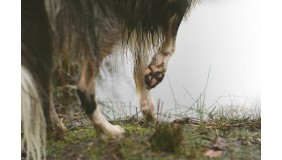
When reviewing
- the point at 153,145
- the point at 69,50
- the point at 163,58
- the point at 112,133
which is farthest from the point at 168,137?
the point at 69,50

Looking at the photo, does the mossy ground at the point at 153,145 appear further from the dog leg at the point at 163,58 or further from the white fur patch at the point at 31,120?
the dog leg at the point at 163,58

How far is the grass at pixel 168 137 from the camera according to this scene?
157 centimetres

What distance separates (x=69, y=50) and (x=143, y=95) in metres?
0.29

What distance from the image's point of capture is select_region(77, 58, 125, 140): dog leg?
1.62 m

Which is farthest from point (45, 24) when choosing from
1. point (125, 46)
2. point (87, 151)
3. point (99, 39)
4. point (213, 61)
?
point (213, 61)

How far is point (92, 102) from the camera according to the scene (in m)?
1.63

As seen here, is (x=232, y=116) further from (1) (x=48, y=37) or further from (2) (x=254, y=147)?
(1) (x=48, y=37)

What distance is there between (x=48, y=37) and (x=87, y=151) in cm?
38

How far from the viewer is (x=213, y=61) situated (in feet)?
5.60

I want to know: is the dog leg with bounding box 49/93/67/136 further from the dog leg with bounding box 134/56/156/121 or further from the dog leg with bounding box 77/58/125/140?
the dog leg with bounding box 134/56/156/121

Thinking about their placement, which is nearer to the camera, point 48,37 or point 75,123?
point 48,37

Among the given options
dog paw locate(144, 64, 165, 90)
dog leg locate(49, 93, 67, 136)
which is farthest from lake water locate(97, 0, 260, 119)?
dog leg locate(49, 93, 67, 136)

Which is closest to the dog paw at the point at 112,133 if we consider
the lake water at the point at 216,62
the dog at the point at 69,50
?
the dog at the point at 69,50

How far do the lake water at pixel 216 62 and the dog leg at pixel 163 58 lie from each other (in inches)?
0.8
